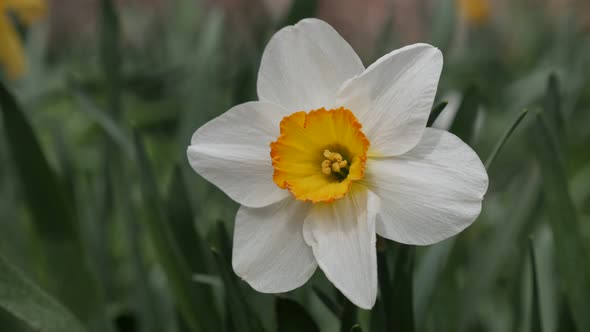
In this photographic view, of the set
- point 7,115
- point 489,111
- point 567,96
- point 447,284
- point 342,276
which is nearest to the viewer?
point 342,276

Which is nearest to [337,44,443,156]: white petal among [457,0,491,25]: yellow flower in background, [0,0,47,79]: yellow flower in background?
[0,0,47,79]: yellow flower in background

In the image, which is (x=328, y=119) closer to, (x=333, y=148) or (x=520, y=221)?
(x=333, y=148)

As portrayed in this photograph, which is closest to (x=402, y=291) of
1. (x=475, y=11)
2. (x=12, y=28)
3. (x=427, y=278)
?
(x=427, y=278)

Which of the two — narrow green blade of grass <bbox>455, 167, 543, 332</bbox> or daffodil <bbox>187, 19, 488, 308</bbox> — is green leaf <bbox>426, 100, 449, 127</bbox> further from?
narrow green blade of grass <bbox>455, 167, 543, 332</bbox>

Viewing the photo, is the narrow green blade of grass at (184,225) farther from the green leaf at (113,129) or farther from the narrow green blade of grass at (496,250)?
the narrow green blade of grass at (496,250)

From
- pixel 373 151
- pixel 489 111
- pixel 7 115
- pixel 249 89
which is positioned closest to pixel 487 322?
pixel 249 89

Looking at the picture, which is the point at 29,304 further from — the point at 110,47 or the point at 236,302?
the point at 110,47
